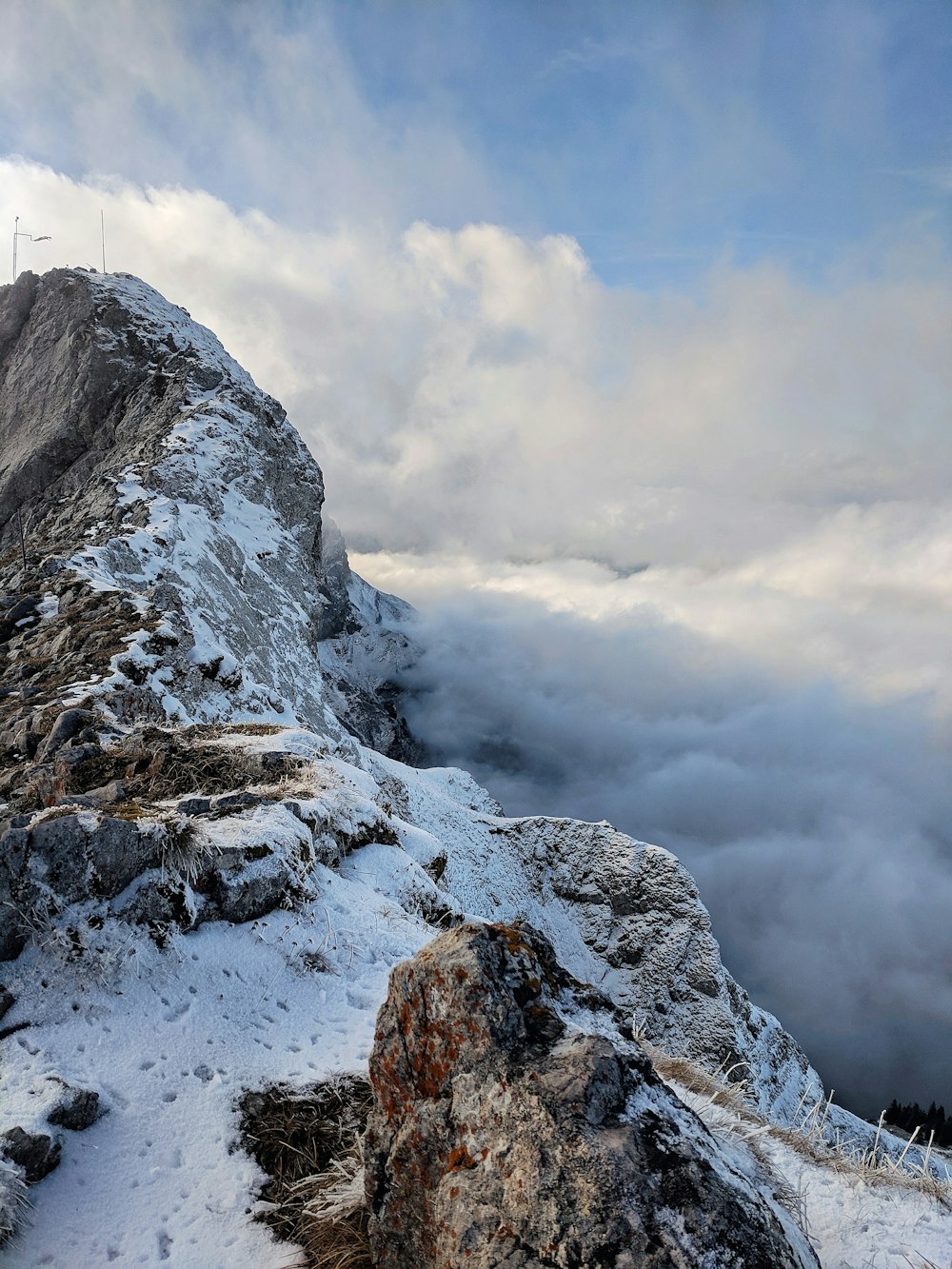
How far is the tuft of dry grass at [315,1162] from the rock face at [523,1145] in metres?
0.36

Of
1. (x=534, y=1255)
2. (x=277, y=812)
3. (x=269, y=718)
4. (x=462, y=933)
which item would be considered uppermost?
(x=269, y=718)

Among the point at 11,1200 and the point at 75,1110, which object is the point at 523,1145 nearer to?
the point at 11,1200

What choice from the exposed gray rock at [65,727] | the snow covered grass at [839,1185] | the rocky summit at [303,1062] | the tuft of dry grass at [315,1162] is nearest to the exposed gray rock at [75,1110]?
the rocky summit at [303,1062]

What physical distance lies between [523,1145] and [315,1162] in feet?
7.28

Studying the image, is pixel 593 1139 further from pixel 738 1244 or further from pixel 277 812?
pixel 277 812

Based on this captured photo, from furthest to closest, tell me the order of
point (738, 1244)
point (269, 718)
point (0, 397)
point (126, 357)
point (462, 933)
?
point (0, 397) → point (126, 357) → point (269, 718) → point (462, 933) → point (738, 1244)

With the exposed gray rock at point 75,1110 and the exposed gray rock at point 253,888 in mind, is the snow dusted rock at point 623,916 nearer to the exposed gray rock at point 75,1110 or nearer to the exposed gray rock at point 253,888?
the exposed gray rock at point 253,888

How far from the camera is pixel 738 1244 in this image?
3027 millimetres

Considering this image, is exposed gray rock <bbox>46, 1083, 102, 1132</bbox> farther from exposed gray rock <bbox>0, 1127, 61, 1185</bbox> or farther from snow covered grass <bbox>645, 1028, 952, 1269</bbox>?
snow covered grass <bbox>645, 1028, 952, 1269</bbox>

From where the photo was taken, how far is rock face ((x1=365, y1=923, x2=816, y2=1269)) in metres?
3.09

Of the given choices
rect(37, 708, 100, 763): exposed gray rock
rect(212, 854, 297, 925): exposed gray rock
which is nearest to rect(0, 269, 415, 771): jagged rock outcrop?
rect(37, 708, 100, 763): exposed gray rock

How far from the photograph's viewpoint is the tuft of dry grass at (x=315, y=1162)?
4105 mm

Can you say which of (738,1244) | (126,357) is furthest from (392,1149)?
(126,357)

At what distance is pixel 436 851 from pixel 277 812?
547 centimetres
